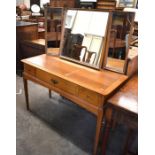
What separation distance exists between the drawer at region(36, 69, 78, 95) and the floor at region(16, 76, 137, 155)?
0.57 metres

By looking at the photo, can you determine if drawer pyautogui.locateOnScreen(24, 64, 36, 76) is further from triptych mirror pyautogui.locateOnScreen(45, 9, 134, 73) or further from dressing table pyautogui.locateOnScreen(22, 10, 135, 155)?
triptych mirror pyautogui.locateOnScreen(45, 9, 134, 73)

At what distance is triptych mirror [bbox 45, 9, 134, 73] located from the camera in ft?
4.74

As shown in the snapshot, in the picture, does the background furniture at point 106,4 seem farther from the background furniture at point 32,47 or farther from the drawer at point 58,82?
the drawer at point 58,82

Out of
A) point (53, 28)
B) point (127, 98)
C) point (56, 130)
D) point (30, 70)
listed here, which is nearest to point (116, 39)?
point (127, 98)

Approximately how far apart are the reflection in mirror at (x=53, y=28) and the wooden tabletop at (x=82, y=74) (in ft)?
0.59

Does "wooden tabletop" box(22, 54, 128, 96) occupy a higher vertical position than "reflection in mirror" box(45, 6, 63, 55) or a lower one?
lower

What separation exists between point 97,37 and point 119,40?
0.20 metres

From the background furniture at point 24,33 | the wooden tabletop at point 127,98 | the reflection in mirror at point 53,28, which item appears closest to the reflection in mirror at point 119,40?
the wooden tabletop at point 127,98

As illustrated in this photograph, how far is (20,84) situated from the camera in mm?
2832

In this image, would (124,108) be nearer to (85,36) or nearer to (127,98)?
(127,98)

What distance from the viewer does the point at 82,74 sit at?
4.96ft

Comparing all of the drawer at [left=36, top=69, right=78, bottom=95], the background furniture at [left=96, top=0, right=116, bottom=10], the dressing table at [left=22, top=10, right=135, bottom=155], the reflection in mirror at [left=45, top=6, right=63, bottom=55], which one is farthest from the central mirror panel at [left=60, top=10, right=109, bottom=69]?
the background furniture at [left=96, top=0, right=116, bottom=10]
